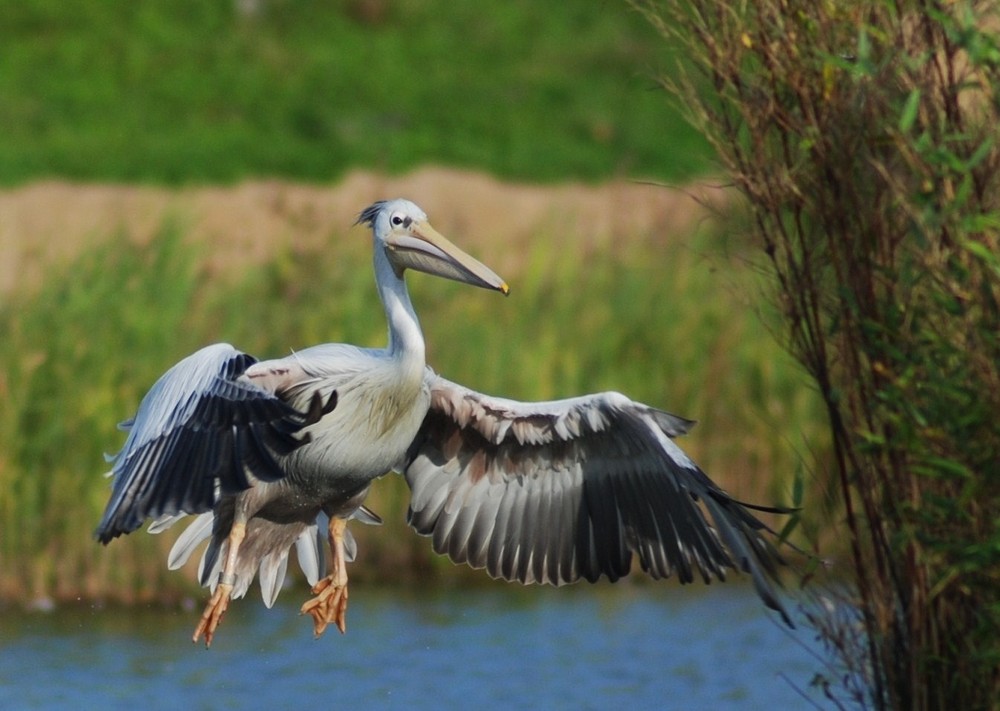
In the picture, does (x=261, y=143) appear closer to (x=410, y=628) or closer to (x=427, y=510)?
(x=410, y=628)

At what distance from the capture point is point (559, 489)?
26.0 ft

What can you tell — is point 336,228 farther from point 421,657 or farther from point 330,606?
point 330,606

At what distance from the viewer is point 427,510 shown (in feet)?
26.9

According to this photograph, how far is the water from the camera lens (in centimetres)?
926

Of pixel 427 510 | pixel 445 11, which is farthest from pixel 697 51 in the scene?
pixel 445 11

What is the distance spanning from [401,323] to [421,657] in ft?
9.87

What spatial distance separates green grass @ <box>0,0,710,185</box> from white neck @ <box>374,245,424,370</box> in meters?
14.3

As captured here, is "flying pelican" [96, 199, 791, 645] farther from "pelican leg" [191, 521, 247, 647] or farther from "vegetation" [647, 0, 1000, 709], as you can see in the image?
"vegetation" [647, 0, 1000, 709]

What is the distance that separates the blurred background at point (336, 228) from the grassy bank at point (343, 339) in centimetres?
2

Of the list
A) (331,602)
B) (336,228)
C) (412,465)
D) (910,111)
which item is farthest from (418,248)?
(336,228)

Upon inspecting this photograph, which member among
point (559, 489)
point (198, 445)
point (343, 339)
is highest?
point (343, 339)

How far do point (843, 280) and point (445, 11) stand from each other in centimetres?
2383

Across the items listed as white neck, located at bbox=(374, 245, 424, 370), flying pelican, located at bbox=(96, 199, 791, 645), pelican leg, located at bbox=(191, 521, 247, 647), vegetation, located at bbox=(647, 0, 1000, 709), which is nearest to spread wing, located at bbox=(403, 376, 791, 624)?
flying pelican, located at bbox=(96, 199, 791, 645)

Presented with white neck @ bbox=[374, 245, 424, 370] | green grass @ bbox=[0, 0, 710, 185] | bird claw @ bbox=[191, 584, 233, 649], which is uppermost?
green grass @ bbox=[0, 0, 710, 185]
